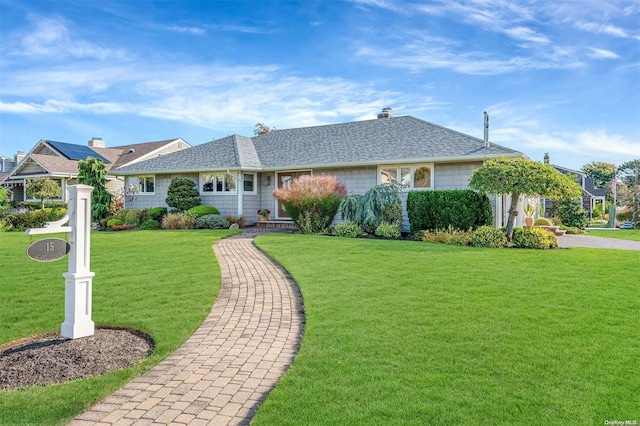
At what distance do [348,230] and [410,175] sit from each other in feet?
12.7

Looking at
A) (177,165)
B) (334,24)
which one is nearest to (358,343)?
(334,24)

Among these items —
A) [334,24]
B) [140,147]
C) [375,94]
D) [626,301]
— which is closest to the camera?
[626,301]

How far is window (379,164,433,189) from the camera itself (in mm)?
16594

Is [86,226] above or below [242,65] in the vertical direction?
below

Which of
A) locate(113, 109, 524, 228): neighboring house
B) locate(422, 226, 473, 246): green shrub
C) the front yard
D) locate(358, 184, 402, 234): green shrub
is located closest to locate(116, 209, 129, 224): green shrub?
locate(113, 109, 524, 228): neighboring house

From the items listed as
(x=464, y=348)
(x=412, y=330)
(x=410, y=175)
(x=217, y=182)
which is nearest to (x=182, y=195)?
(x=217, y=182)

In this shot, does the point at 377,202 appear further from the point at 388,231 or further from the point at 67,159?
the point at 67,159

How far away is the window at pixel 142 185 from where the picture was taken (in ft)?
72.6

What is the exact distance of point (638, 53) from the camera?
44.0ft

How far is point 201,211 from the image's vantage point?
19.1 metres

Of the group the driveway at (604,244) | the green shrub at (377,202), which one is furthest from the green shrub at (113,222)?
the driveway at (604,244)

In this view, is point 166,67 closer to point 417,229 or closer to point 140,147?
point 417,229

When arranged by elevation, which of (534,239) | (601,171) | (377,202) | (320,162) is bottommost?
(534,239)

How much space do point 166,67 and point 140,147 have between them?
21.5 m
